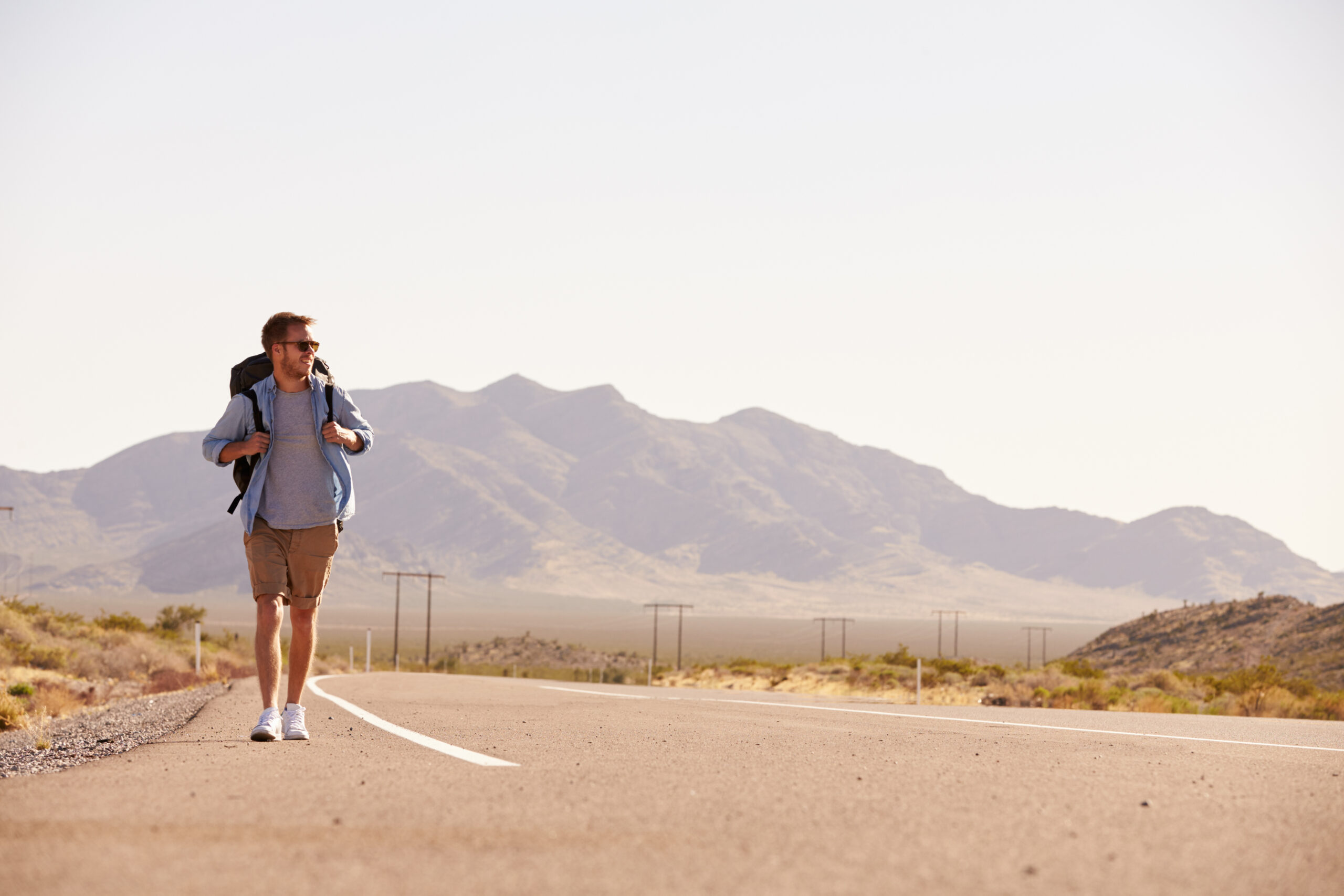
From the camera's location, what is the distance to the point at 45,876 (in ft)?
9.50

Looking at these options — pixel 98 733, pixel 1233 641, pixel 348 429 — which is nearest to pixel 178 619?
pixel 98 733

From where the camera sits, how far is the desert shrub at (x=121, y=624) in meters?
42.6

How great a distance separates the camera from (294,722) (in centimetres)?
639

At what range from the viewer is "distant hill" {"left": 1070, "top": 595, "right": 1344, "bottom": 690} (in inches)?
1927

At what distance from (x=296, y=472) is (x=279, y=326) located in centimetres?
82

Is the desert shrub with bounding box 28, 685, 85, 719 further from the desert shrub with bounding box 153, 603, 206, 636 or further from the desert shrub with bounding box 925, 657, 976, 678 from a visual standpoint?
the desert shrub with bounding box 153, 603, 206, 636

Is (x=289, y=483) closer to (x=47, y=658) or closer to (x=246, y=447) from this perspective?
(x=246, y=447)

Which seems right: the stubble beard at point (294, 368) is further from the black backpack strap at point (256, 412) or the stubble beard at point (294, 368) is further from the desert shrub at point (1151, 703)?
the desert shrub at point (1151, 703)

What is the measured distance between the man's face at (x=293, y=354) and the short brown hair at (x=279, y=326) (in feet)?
0.06

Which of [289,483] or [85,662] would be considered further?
[85,662]

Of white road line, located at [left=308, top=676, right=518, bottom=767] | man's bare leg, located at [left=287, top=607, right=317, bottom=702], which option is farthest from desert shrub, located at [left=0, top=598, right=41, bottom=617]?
man's bare leg, located at [left=287, top=607, right=317, bottom=702]

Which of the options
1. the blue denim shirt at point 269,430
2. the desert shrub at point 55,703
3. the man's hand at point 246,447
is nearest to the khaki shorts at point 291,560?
the blue denim shirt at point 269,430

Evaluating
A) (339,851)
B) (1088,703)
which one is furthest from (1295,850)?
(1088,703)

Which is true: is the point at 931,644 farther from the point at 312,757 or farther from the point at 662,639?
the point at 312,757
